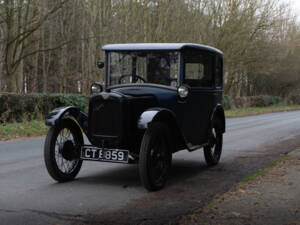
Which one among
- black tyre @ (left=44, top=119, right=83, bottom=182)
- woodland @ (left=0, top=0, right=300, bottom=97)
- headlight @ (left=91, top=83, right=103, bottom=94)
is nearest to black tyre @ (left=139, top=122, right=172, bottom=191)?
black tyre @ (left=44, top=119, right=83, bottom=182)

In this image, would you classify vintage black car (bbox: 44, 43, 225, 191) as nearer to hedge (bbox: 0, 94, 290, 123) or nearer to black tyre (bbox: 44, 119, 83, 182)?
black tyre (bbox: 44, 119, 83, 182)

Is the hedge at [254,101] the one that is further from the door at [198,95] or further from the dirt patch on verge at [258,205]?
the dirt patch on verge at [258,205]

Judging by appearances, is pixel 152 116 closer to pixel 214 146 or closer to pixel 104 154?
pixel 104 154

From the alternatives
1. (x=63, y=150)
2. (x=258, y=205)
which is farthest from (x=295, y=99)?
(x=258, y=205)

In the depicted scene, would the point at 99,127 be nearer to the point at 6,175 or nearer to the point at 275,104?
the point at 6,175

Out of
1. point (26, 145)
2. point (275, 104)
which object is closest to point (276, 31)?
point (275, 104)

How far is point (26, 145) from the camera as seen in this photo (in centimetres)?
1177

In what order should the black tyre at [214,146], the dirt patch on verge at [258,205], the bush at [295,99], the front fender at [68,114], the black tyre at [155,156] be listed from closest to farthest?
the dirt patch on verge at [258,205] → the black tyre at [155,156] → the front fender at [68,114] → the black tyre at [214,146] → the bush at [295,99]

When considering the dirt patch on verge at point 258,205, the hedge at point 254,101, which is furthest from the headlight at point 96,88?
the hedge at point 254,101

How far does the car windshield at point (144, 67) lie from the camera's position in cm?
756

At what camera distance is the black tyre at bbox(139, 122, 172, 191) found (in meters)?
6.17

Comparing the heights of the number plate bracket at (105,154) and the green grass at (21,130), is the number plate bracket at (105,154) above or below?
above

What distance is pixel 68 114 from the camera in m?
6.96

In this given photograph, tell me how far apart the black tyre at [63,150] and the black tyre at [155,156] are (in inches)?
54.9
